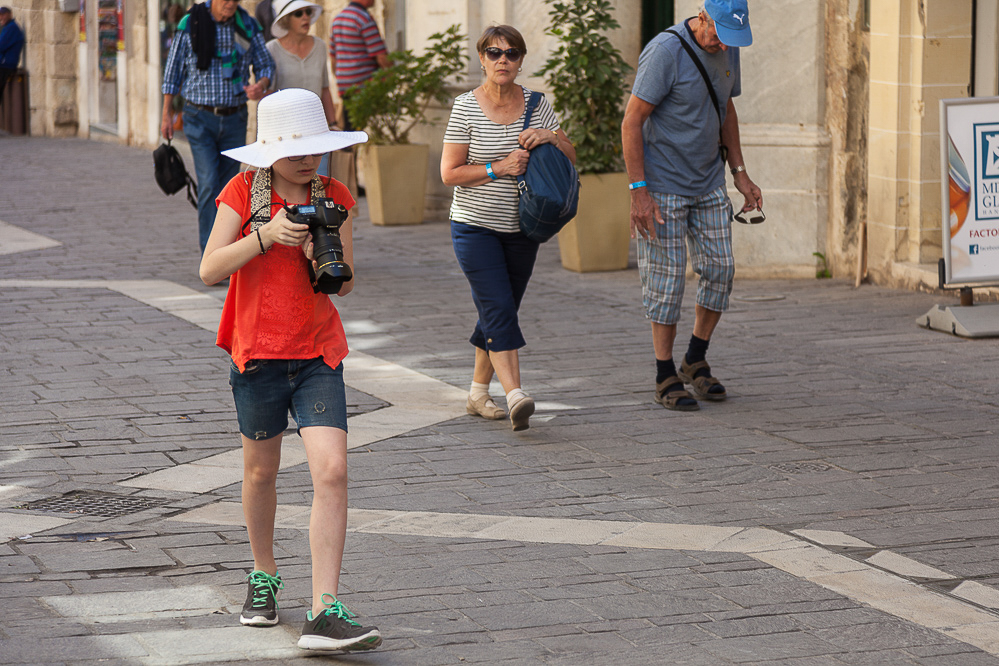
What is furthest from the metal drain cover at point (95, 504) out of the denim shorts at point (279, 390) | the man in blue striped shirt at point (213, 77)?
the man in blue striped shirt at point (213, 77)

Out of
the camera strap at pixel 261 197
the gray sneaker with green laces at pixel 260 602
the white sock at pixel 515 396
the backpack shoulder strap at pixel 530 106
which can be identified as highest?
the backpack shoulder strap at pixel 530 106

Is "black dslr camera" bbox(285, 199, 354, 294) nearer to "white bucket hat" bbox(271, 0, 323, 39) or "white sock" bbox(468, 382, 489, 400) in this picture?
"white sock" bbox(468, 382, 489, 400)

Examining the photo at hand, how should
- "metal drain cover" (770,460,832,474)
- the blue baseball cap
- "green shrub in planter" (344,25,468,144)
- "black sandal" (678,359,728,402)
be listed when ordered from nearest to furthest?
"metal drain cover" (770,460,832,474), the blue baseball cap, "black sandal" (678,359,728,402), "green shrub in planter" (344,25,468,144)

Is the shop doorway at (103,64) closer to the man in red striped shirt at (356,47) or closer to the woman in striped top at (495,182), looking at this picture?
the man in red striped shirt at (356,47)

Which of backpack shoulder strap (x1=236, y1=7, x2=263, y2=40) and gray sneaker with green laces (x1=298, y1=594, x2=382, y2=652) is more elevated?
backpack shoulder strap (x1=236, y1=7, x2=263, y2=40)

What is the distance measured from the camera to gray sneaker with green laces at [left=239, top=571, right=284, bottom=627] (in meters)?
4.15

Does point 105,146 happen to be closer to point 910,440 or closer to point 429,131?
point 429,131

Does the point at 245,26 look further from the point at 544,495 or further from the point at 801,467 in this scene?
the point at 801,467

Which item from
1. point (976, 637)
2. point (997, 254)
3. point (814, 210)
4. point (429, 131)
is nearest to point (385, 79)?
point (429, 131)

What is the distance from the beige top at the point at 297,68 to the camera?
33.4 ft

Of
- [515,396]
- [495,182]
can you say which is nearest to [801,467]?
[515,396]

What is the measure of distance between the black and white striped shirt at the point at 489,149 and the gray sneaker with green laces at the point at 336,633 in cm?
278

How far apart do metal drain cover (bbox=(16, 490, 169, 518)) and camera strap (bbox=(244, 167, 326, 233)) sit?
166cm

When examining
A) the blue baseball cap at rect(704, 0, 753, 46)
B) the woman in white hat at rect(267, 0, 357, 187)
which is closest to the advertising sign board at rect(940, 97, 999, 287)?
the blue baseball cap at rect(704, 0, 753, 46)
